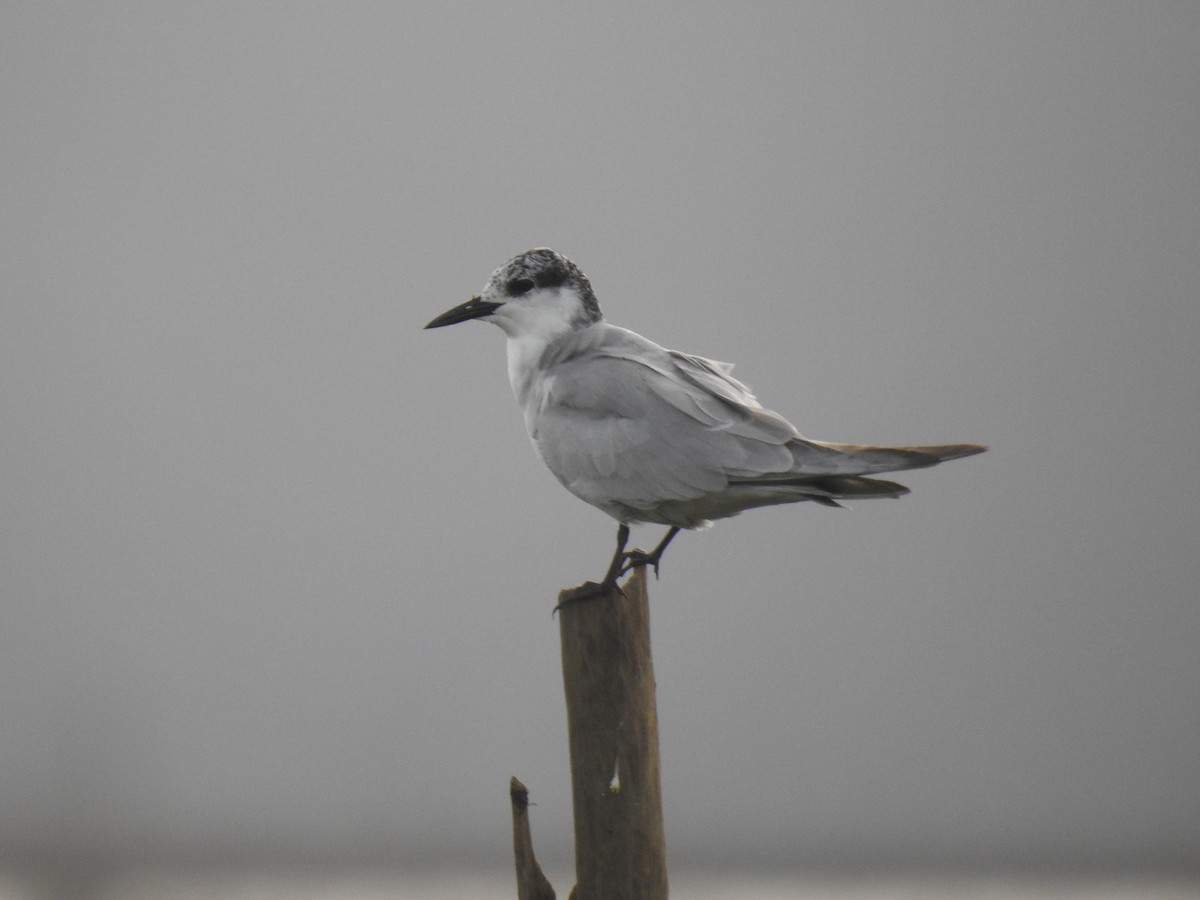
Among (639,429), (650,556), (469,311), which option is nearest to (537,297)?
(469,311)

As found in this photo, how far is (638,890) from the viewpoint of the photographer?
124 inches

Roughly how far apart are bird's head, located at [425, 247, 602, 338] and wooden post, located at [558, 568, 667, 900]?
0.96 meters

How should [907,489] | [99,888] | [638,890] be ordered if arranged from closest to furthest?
[907,489], [638,890], [99,888]

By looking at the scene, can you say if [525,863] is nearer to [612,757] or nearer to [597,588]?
[612,757]

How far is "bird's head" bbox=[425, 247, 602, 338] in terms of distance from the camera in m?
3.75

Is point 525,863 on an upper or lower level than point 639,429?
lower

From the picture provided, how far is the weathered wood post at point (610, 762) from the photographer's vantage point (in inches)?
124

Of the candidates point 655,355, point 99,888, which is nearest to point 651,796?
point 655,355

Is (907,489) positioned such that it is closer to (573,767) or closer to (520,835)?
(573,767)

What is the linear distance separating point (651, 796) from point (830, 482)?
3.05ft

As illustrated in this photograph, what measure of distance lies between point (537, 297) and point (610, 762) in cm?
141

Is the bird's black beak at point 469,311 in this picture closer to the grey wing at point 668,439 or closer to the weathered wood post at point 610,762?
the grey wing at point 668,439

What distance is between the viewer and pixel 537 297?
3.76m

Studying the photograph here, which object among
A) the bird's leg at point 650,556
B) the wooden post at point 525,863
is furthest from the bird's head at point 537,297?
the wooden post at point 525,863
